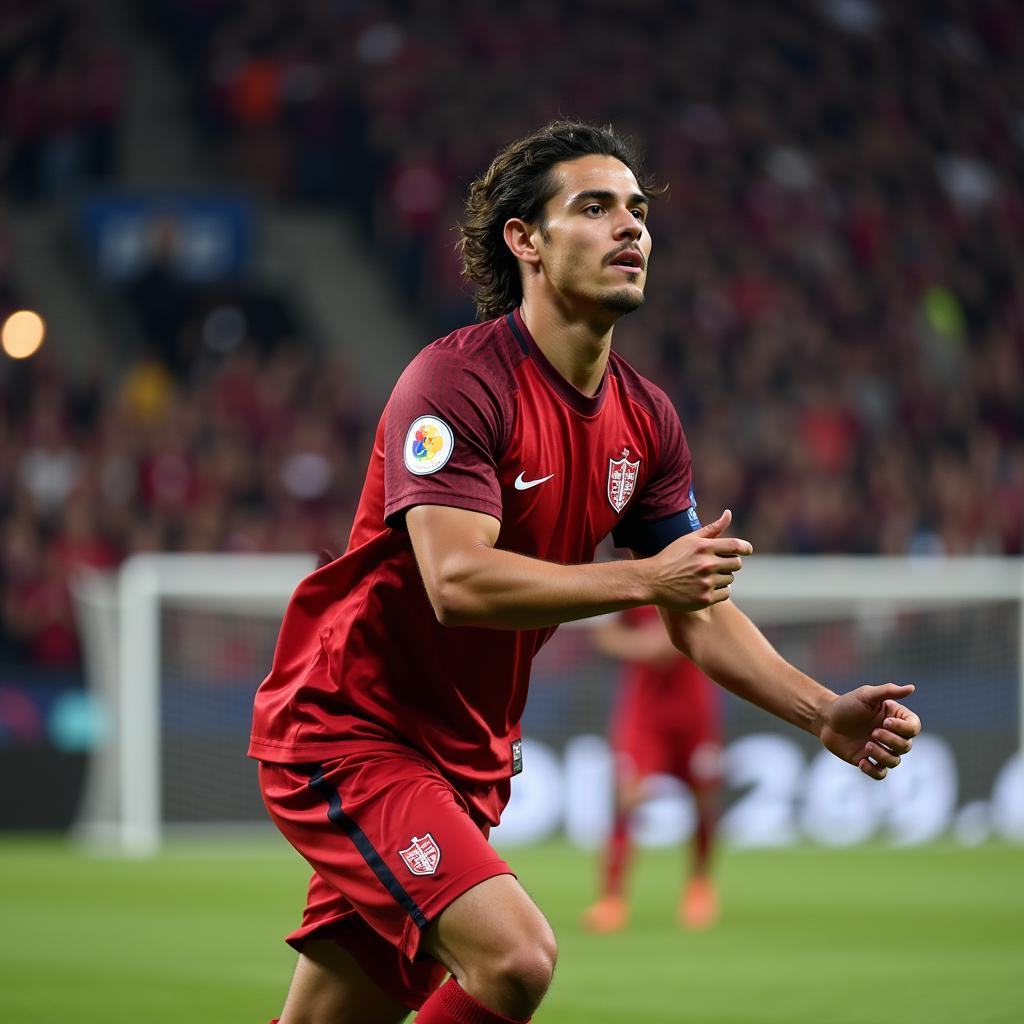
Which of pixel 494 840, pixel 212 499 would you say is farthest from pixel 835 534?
pixel 212 499

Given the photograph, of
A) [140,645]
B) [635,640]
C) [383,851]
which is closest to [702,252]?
[140,645]

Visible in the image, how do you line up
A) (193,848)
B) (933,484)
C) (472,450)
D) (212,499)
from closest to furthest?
(472,450)
(193,848)
(212,499)
(933,484)

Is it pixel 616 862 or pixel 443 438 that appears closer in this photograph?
pixel 443 438

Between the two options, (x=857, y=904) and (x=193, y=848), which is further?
(x=193, y=848)

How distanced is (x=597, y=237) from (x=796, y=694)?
1077 mm

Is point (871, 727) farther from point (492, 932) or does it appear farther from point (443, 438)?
point (443, 438)

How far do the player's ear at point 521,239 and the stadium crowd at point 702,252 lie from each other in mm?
10664

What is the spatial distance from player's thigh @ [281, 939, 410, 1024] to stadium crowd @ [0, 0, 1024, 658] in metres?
10.8

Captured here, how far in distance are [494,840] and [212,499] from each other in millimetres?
3670

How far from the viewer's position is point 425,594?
4000mm

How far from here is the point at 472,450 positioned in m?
3.82

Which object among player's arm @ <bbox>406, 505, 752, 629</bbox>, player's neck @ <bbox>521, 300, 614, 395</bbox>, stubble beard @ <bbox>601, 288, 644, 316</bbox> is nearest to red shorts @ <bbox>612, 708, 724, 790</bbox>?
player's neck @ <bbox>521, 300, 614, 395</bbox>

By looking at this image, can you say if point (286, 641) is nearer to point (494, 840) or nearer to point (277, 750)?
point (277, 750)

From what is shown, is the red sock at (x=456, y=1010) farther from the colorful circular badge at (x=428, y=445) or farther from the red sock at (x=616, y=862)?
the red sock at (x=616, y=862)
